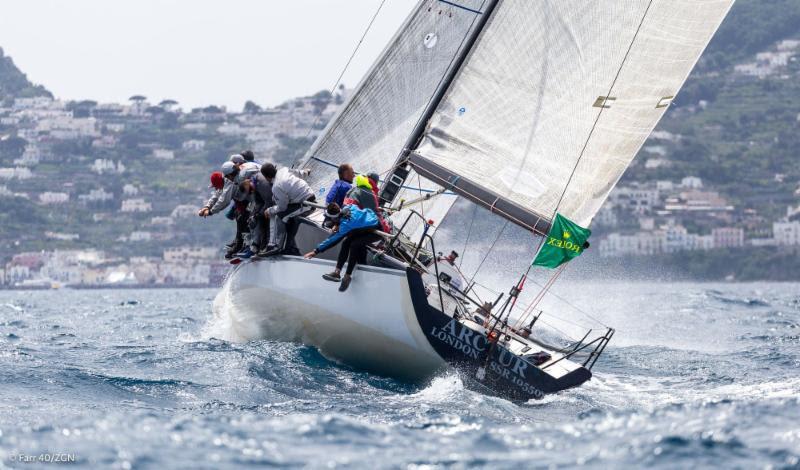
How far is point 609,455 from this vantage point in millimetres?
6703

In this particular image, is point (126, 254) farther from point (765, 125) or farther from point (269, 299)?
point (269, 299)

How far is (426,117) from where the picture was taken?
11.5 meters

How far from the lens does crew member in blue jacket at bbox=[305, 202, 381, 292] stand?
9.95 meters

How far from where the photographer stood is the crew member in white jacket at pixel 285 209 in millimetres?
11250

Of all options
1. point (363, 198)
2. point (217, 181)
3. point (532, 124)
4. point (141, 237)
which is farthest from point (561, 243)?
Answer: point (141, 237)

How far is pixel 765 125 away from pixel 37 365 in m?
92.3

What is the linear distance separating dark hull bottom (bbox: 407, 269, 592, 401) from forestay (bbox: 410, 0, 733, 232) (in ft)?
6.18

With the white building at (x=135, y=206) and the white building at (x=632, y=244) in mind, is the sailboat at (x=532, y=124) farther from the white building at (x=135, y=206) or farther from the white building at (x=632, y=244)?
the white building at (x=135, y=206)

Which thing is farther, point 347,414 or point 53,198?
point 53,198

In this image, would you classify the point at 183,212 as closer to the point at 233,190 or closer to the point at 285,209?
the point at 233,190

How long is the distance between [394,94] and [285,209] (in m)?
1.97

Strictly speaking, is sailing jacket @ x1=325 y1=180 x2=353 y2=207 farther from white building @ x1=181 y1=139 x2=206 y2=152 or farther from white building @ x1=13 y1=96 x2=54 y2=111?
white building @ x1=13 y1=96 x2=54 y2=111

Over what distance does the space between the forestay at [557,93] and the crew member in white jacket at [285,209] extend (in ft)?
3.24

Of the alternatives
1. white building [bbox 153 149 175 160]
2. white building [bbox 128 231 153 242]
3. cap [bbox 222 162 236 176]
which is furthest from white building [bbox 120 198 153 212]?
cap [bbox 222 162 236 176]
